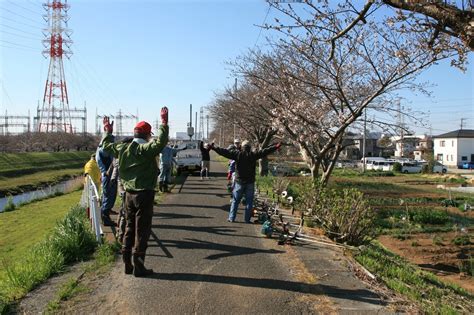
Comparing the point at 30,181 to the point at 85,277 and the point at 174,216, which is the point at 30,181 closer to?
the point at 174,216

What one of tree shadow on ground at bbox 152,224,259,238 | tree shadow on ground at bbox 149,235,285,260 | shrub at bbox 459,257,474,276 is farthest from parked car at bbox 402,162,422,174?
tree shadow on ground at bbox 149,235,285,260

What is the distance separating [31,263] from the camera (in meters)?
6.04

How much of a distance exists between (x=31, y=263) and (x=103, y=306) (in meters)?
1.91

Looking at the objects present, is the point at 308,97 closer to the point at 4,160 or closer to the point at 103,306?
the point at 103,306

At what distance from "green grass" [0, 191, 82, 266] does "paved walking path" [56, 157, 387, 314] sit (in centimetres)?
346

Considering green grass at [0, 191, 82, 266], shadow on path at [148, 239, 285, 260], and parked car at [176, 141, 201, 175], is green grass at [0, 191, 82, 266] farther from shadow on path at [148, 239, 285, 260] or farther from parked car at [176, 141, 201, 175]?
parked car at [176, 141, 201, 175]

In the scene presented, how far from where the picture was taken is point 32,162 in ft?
158

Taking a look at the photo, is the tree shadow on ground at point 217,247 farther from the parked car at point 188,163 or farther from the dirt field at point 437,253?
the parked car at point 188,163

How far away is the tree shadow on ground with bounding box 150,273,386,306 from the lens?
5.17 metres

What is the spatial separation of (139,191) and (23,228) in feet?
32.1

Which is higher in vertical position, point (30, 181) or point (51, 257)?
point (51, 257)

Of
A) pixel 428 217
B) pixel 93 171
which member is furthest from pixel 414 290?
pixel 428 217

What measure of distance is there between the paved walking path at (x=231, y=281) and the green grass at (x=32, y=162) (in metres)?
35.9

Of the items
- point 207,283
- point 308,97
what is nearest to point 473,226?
point 308,97
